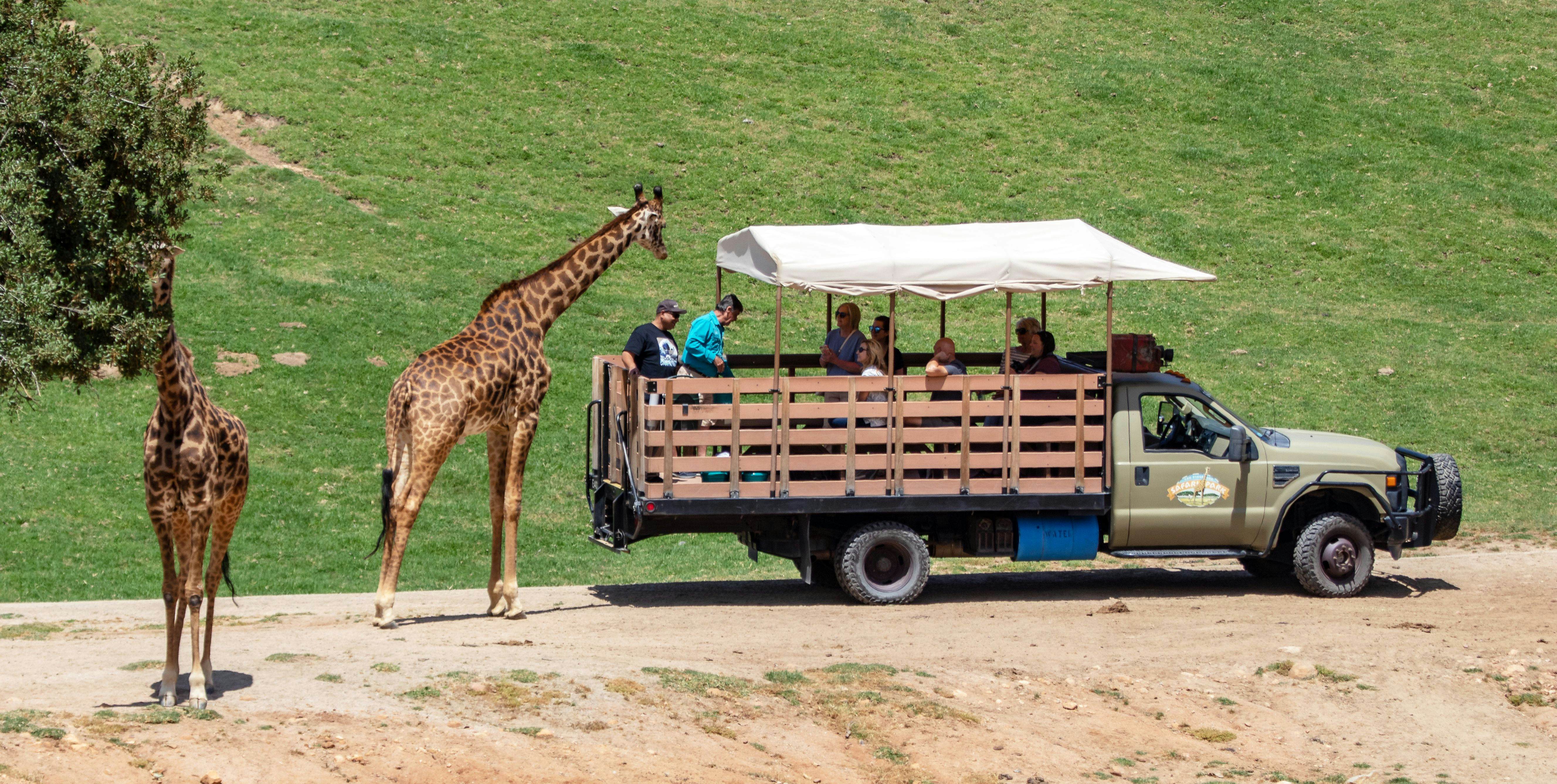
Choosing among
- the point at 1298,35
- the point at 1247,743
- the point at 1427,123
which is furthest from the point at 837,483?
the point at 1298,35

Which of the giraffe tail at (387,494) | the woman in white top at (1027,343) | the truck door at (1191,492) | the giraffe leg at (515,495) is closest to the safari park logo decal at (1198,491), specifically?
the truck door at (1191,492)

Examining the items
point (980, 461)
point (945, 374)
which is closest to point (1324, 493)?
point (980, 461)

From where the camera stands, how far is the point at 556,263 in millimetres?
13867

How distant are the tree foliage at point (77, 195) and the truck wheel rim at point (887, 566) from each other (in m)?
6.78

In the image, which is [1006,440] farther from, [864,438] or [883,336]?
[883,336]

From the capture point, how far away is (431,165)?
1227 inches

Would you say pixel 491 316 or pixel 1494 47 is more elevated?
pixel 1494 47

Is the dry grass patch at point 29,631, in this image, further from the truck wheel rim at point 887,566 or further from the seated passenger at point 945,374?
the seated passenger at point 945,374

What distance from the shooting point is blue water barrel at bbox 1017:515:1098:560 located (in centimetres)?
1361

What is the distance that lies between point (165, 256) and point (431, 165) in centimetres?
2278

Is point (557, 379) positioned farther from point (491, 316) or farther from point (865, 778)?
point (865, 778)

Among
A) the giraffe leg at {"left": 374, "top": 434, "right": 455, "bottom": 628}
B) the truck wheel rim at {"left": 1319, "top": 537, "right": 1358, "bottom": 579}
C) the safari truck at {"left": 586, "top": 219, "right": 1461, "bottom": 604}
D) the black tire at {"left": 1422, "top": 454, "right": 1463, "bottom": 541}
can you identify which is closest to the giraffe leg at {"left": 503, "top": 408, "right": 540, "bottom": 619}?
the giraffe leg at {"left": 374, "top": 434, "right": 455, "bottom": 628}

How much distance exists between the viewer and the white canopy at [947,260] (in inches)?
508

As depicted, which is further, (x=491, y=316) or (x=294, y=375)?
(x=294, y=375)
